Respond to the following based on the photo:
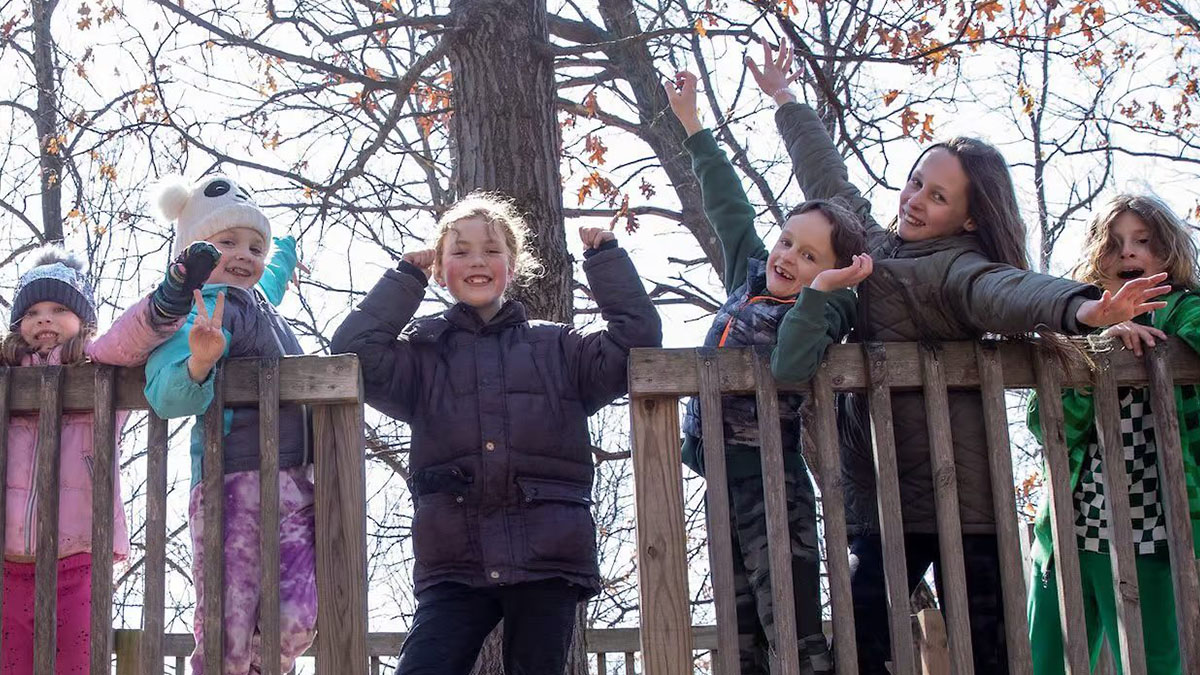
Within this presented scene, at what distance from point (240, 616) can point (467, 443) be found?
774 mm

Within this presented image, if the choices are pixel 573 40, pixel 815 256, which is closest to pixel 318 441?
pixel 815 256

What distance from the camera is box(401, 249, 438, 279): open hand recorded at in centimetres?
395

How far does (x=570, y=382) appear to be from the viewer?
391cm

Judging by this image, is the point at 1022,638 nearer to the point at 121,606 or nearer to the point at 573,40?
the point at 573,40

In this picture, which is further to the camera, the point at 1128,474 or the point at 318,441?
the point at 1128,474

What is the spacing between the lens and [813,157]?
188 inches

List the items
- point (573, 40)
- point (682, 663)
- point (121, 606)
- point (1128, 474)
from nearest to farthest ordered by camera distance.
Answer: point (682, 663) → point (1128, 474) → point (573, 40) → point (121, 606)

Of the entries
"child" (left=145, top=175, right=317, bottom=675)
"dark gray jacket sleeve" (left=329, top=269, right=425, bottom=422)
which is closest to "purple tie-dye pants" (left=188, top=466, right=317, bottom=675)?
"child" (left=145, top=175, right=317, bottom=675)

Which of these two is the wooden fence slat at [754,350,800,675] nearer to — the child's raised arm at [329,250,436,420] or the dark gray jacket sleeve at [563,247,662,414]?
the dark gray jacket sleeve at [563,247,662,414]


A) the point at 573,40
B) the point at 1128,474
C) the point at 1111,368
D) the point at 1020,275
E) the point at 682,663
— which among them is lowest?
the point at 682,663

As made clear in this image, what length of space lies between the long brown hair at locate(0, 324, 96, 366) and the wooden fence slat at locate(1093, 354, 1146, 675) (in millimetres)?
2971

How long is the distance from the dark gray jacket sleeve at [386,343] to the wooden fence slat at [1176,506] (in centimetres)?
208

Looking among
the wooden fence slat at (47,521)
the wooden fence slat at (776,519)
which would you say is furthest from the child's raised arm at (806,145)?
the wooden fence slat at (47,521)

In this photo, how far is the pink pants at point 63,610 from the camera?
403 cm
